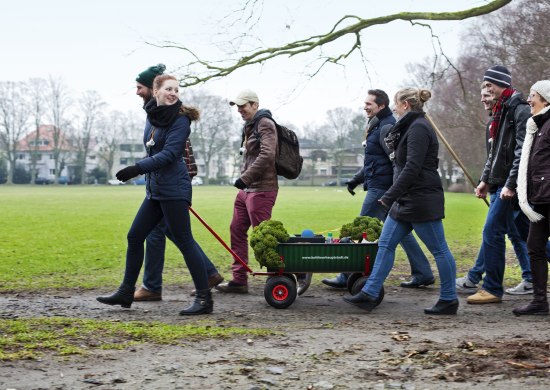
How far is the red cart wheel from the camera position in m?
7.96

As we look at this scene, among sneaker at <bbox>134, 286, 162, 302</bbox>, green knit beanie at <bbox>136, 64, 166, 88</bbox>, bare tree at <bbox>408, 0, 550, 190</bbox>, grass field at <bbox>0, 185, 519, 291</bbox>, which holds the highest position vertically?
bare tree at <bbox>408, 0, 550, 190</bbox>

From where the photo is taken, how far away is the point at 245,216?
9.11 m

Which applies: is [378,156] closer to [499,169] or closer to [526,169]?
[499,169]

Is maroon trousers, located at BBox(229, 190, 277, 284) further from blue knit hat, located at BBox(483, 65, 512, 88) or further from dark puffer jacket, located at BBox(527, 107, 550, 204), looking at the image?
dark puffer jacket, located at BBox(527, 107, 550, 204)

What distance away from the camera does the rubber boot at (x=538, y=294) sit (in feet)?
24.3

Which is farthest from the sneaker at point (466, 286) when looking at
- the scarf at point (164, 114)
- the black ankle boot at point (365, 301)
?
the scarf at point (164, 114)

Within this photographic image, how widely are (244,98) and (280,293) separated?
216 centimetres

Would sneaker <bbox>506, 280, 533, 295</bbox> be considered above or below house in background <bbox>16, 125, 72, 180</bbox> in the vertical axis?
below

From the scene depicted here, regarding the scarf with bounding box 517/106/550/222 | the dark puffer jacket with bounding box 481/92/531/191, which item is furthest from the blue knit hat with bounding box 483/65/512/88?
the scarf with bounding box 517/106/550/222

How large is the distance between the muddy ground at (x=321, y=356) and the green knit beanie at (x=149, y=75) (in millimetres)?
2278

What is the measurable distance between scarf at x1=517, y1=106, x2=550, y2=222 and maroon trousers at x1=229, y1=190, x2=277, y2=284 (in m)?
2.68

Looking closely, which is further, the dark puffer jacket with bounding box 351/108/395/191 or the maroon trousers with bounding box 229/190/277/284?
the dark puffer jacket with bounding box 351/108/395/191

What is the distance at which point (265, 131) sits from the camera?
340 inches

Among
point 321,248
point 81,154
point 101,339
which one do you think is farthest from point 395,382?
point 81,154
